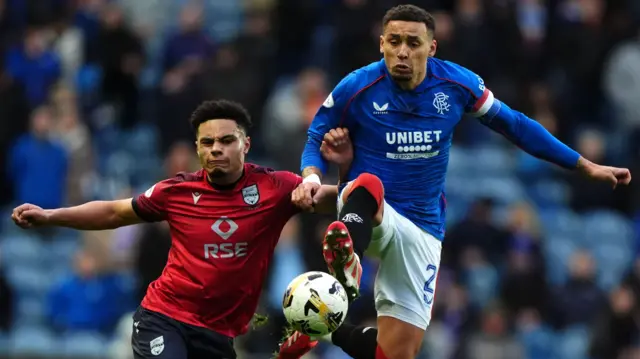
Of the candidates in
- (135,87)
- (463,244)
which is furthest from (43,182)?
(463,244)

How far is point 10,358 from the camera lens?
49.0 feet

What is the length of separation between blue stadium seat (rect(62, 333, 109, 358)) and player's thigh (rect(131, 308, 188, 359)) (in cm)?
594

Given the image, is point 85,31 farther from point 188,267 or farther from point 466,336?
point 188,267

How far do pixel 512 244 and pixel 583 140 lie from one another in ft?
5.65

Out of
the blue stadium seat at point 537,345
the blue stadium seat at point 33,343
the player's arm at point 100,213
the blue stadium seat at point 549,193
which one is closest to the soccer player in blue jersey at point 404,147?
the player's arm at point 100,213

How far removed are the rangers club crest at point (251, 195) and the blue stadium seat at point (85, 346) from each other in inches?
240

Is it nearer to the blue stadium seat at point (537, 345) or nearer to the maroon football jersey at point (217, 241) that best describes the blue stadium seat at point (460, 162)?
the blue stadium seat at point (537, 345)

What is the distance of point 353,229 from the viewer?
28.1 feet

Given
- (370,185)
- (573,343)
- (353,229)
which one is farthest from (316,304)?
(573,343)

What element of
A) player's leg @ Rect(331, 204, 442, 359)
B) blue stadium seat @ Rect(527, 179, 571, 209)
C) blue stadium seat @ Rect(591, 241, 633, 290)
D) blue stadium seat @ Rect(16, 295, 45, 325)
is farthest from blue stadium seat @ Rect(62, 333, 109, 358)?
player's leg @ Rect(331, 204, 442, 359)

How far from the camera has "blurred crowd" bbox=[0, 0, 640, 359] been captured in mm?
14984

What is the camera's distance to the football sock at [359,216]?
8.56m

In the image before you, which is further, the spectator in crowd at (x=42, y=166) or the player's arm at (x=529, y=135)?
the spectator in crowd at (x=42, y=166)

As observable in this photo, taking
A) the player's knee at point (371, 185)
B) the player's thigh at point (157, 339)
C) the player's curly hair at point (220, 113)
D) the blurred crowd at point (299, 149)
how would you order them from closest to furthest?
the player's thigh at point (157, 339), the player's knee at point (371, 185), the player's curly hair at point (220, 113), the blurred crowd at point (299, 149)
